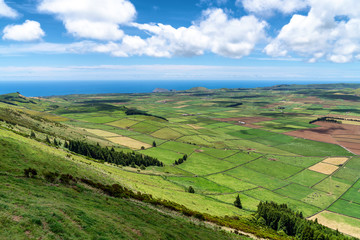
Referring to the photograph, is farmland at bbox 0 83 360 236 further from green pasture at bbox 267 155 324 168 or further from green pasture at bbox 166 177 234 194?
green pasture at bbox 267 155 324 168

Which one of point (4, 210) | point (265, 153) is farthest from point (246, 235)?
point (265, 153)

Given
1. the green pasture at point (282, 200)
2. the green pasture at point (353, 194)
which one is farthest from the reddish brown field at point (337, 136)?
the green pasture at point (282, 200)

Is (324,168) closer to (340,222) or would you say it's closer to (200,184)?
(340,222)

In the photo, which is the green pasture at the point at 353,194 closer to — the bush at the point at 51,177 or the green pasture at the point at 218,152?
the green pasture at the point at 218,152

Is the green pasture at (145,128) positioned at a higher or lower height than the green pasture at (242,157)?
higher

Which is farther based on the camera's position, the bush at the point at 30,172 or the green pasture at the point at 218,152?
the green pasture at the point at 218,152

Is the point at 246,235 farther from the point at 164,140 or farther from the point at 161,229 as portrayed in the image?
the point at 164,140
